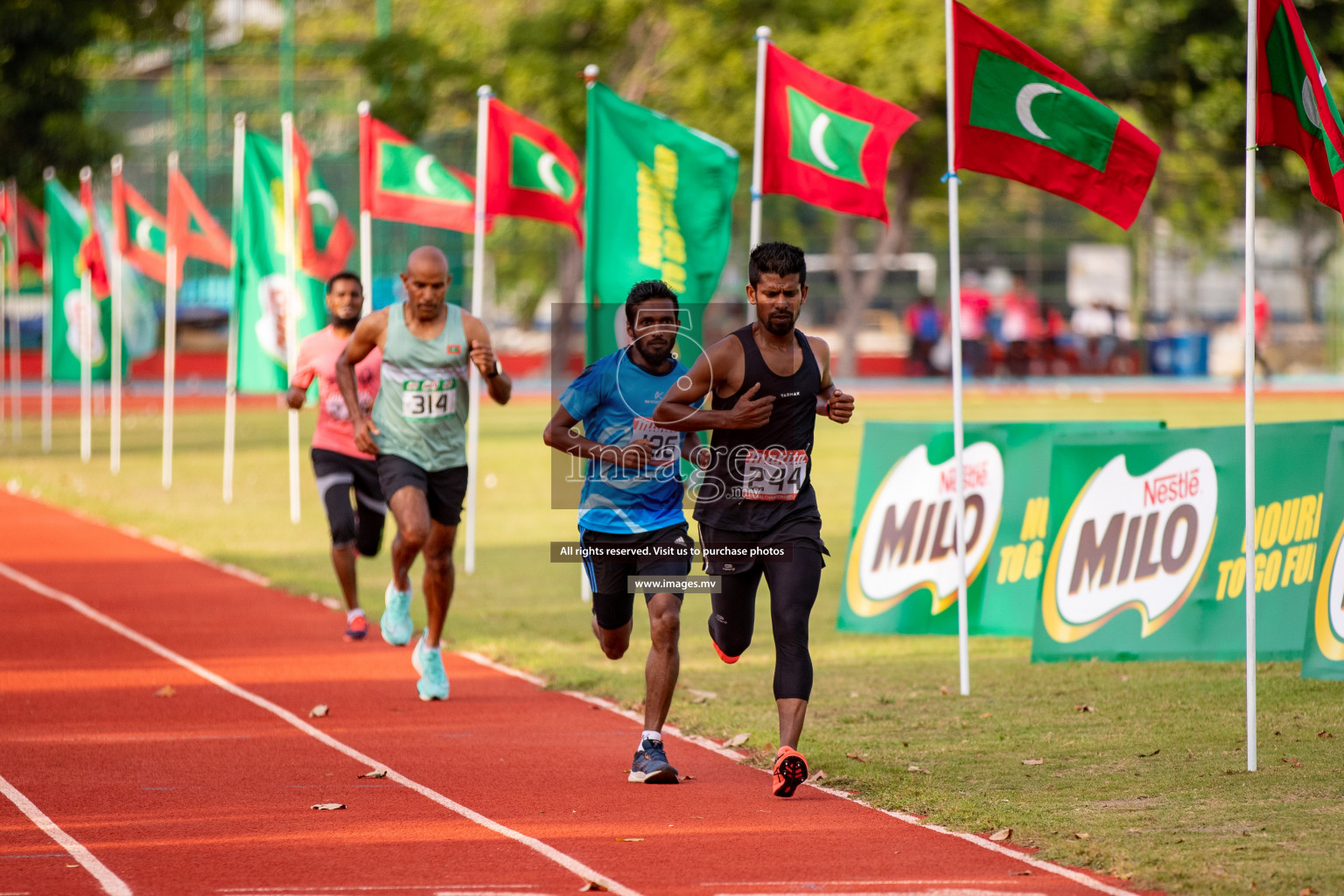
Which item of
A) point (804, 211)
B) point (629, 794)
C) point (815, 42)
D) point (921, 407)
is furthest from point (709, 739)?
point (804, 211)

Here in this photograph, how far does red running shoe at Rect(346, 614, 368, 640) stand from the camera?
11.7 meters

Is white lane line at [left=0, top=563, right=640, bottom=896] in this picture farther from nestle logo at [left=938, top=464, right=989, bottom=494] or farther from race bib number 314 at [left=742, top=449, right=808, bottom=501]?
nestle logo at [left=938, top=464, right=989, bottom=494]

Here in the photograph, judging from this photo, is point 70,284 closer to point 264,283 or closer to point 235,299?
point 235,299

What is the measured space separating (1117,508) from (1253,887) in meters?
4.93

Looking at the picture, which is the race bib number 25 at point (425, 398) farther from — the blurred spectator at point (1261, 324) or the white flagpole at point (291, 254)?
the blurred spectator at point (1261, 324)

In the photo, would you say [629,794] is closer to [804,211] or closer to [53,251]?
[53,251]

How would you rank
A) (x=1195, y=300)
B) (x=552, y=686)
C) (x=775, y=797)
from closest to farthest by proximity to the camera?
(x=775, y=797) → (x=552, y=686) → (x=1195, y=300)

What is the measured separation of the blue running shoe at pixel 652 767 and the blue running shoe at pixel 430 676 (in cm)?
234

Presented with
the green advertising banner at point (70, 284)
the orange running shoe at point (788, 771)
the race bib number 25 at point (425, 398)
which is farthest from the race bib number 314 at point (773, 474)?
the green advertising banner at point (70, 284)

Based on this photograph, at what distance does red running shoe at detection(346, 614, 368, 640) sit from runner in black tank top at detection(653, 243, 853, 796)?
4.87m

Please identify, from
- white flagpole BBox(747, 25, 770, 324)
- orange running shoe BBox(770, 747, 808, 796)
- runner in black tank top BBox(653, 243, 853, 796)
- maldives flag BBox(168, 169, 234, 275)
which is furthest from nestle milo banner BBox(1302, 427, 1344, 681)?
maldives flag BBox(168, 169, 234, 275)

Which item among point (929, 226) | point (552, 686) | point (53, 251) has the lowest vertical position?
point (552, 686)

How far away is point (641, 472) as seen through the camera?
7.66 meters

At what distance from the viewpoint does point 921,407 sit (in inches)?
1435
